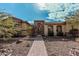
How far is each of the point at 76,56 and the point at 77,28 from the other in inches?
14.5

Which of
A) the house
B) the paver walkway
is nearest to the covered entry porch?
the house

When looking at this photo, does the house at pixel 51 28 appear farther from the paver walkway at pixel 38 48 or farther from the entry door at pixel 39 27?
the paver walkway at pixel 38 48

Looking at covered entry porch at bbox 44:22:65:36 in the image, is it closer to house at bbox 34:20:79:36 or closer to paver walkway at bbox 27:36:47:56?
house at bbox 34:20:79:36

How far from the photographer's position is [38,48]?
3768 millimetres

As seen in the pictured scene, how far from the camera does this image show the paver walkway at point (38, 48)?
12.3ft

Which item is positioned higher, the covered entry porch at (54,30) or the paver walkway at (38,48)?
the covered entry porch at (54,30)

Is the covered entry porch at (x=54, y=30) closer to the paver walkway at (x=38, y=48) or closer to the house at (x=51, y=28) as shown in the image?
the house at (x=51, y=28)

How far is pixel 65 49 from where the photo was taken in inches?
147

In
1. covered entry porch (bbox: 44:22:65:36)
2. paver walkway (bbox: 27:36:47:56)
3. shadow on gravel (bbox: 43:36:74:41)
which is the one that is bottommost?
paver walkway (bbox: 27:36:47:56)

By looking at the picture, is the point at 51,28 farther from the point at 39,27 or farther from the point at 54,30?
the point at 39,27

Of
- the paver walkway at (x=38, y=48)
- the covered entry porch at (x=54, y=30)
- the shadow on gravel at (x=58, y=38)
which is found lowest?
the paver walkway at (x=38, y=48)

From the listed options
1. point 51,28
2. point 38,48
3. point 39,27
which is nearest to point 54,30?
point 51,28

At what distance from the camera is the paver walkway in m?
3.74

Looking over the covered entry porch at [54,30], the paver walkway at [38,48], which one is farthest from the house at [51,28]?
the paver walkway at [38,48]
